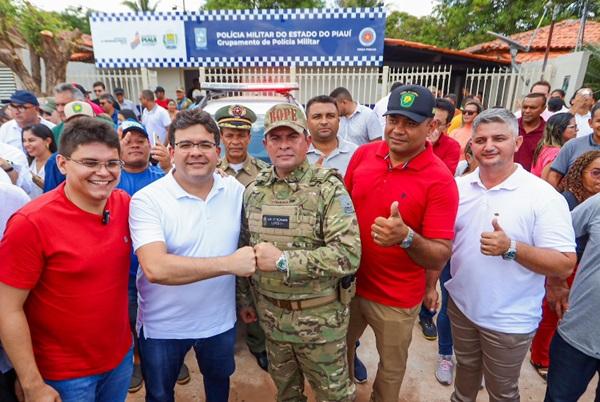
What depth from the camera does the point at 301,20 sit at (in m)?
10.6

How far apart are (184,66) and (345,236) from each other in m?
11.2

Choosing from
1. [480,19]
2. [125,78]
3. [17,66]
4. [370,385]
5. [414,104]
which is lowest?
[370,385]

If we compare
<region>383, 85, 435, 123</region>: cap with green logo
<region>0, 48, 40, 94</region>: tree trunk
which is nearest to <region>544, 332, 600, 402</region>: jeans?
<region>383, 85, 435, 123</region>: cap with green logo

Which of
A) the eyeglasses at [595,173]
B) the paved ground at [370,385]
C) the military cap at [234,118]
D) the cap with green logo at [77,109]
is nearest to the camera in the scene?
the eyeglasses at [595,173]

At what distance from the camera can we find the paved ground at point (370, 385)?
108 inches

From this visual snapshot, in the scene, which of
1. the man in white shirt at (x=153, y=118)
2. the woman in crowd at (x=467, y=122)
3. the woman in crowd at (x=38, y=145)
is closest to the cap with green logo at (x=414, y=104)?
the woman in crowd at (x=467, y=122)

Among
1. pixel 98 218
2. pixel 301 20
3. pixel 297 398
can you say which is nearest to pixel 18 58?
pixel 301 20

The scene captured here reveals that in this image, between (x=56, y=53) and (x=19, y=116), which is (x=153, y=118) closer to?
(x=19, y=116)

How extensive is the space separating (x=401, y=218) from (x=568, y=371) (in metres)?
1.28

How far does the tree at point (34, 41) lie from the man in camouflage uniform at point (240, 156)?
10.1 metres

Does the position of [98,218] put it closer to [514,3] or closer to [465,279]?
[465,279]

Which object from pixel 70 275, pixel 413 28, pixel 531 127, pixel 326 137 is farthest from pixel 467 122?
pixel 413 28

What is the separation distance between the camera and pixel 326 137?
324 centimetres

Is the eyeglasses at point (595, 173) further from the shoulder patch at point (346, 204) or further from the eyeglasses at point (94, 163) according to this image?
the eyeglasses at point (94, 163)
